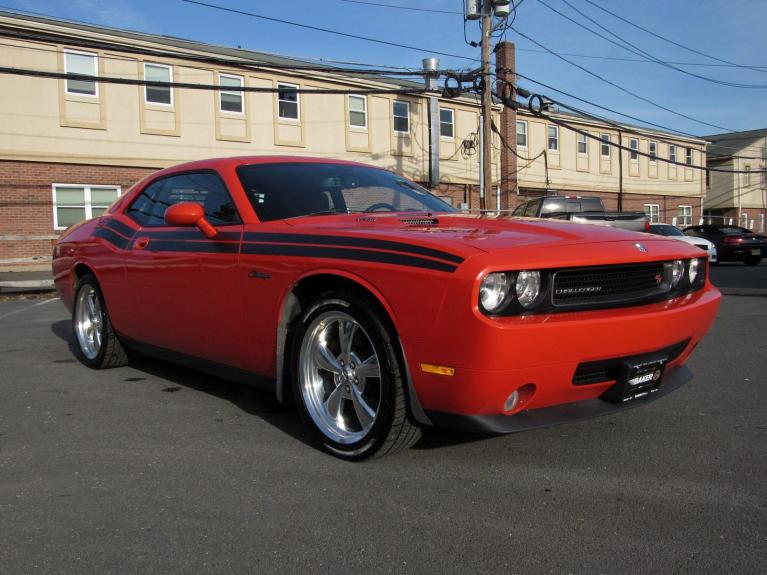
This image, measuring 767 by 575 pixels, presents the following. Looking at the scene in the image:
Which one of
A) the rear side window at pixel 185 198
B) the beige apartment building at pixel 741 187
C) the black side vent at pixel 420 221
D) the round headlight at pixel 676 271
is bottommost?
the round headlight at pixel 676 271

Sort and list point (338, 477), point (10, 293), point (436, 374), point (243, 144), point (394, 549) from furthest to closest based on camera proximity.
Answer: point (243, 144) < point (10, 293) < point (338, 477) < point (436, 374) < point (394, 549)

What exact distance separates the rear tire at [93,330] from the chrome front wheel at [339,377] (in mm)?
2422

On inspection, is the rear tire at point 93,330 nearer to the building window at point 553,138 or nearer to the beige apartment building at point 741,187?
the building window at point 553,138

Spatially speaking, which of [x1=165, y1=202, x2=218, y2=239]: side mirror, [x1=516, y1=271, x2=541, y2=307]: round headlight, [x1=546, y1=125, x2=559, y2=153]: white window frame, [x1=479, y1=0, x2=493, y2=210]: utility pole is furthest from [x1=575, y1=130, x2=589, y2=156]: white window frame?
[x1=516, y1=271, x2=541, y2=307]: round headlight

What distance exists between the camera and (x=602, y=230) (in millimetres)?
3441

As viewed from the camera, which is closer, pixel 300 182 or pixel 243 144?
pixel 300 182

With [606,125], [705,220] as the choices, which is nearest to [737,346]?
[606,125]

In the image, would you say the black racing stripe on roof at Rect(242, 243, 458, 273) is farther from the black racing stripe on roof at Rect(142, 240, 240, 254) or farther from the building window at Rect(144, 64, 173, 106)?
the building window at Rect(144, 64, 173, 106)

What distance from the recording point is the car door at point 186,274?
3893 millimetres

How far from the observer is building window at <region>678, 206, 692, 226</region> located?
3809cm

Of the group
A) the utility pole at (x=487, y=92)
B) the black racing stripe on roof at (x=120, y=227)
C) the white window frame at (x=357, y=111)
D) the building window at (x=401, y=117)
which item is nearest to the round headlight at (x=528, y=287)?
the black racing stripe on roof at (x=120, y=227)

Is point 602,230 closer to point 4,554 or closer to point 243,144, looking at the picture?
point 4,554

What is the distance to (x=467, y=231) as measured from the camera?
3.23 metres

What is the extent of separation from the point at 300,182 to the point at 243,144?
1796cm
